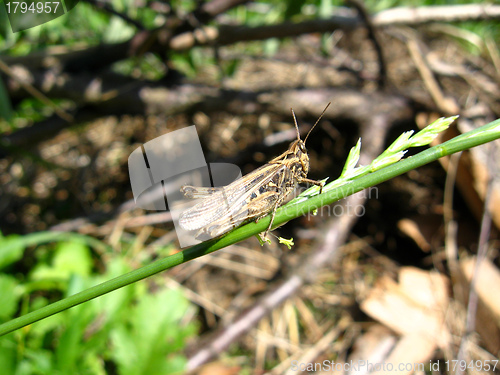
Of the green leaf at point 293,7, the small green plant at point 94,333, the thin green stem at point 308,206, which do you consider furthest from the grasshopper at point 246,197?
the green leaf at point 293,7

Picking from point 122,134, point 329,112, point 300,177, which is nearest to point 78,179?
point 122,134

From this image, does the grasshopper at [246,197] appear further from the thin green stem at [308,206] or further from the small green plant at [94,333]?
the small green plant at [94,333]

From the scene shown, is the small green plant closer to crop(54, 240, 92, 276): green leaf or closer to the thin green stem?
crop(54, 240, 92, 276): green leaf

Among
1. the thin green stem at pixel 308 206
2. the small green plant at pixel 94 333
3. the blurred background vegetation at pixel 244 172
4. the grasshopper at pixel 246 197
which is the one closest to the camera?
the thin green stem at pixel 308 206

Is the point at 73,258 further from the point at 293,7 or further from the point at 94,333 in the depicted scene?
the point at 293,7

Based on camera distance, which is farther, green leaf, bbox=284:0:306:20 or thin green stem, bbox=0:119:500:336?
green leaf, bbox=284:0:306:20

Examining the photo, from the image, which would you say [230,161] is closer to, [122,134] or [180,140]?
[180,140]

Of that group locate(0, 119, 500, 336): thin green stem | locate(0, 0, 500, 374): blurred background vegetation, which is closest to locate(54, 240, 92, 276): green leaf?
locate(0, 0, 500, 374): blurred background vegetation

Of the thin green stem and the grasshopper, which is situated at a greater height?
the thin green stem
